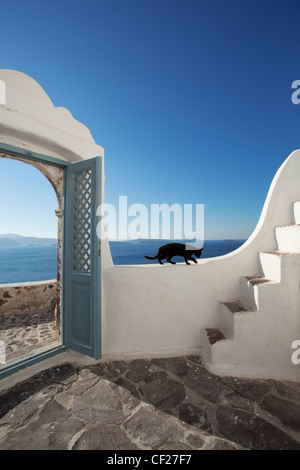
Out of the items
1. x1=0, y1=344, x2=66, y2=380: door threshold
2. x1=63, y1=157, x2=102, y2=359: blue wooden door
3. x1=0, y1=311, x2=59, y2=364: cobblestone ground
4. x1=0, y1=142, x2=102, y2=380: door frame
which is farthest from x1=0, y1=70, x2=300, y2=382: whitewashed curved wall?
x1=0, y1=311, x2=59, y2=364: cobblestone ground

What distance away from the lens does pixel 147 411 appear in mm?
1925

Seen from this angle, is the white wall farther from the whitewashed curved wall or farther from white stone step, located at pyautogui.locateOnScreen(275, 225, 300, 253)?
→ white stone step, located at pyautogui.locateOnScreen(275, 225, 300, 253)

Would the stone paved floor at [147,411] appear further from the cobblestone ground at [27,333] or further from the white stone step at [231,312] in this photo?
the cobblestone ground at [27,333]

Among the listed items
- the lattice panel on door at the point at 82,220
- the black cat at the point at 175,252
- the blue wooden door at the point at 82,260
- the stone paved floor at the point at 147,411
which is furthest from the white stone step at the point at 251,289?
the lattice panel on door at the point at 82,220

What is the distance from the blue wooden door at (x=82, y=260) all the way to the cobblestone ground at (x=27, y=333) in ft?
2.02

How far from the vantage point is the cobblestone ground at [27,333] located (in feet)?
10.2

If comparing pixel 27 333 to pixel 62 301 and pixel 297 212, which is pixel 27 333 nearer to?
pixel 62 301

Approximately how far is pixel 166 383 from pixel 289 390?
1.35 metres

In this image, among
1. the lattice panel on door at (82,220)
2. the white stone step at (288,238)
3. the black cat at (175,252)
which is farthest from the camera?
the black cat at (175,252)

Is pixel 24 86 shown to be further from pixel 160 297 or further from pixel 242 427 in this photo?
pixel 242 427

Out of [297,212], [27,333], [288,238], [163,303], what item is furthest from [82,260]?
[297,212]

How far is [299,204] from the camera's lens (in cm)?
292

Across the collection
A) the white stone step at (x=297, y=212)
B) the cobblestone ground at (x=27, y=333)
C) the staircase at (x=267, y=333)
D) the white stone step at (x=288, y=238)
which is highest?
the white stone step at (x=297, y=212)

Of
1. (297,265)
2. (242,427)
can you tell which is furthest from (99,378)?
(297,265)
